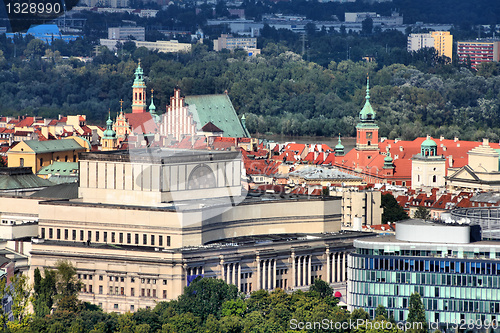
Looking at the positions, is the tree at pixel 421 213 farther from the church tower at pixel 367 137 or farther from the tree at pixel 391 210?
the church tower at pixel 367 137

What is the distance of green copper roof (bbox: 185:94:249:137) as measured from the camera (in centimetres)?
11081

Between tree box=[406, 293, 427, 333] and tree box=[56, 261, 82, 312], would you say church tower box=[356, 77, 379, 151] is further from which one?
tree box=[406, 293, 427, 333]

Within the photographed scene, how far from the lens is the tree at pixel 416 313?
49.9 m

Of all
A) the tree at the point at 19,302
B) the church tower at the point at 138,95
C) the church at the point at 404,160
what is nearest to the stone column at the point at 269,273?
the tree at the point at 19,302

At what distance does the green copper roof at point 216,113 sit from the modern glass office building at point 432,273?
190 feet

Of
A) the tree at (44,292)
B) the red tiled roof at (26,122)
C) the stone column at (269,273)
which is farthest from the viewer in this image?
the red tiled roof at (26,122)

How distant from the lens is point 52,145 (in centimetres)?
9900

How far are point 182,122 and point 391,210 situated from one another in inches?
1279

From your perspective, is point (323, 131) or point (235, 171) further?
point (323, 131)

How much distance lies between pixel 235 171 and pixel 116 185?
5211 millimetres

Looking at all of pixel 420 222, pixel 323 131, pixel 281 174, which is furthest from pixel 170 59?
pixel 420 222

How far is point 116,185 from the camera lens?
211ft

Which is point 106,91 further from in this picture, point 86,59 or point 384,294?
point 384,294

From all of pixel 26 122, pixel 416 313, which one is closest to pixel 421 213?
pixel 416 313
